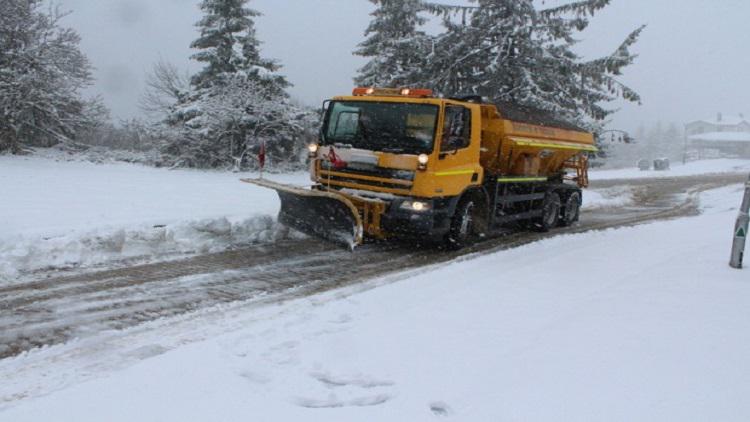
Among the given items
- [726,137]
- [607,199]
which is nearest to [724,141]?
[726,137]

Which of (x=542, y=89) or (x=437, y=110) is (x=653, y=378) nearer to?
(x=437, y=110)

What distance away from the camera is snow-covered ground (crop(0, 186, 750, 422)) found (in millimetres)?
3527

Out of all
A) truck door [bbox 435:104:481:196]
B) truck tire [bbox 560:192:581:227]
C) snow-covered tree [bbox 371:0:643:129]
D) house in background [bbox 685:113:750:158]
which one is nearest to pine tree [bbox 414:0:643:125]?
snow-covered tree [bbox 371:0:643:129]

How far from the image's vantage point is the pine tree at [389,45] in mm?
23039

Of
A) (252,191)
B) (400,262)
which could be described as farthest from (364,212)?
(252,191)

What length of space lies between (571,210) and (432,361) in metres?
10.8

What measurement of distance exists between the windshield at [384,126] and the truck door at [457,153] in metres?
0.26

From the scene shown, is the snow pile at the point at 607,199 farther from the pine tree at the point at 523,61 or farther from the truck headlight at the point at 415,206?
the truck headlight at the point at 415,206

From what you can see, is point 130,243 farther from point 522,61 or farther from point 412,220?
point 522,61

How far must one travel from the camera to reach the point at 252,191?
1547 centimetres

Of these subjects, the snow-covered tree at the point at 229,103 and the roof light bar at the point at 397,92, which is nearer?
the roof light bar at the point at 397,92

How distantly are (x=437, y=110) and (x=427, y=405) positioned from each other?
5952mm

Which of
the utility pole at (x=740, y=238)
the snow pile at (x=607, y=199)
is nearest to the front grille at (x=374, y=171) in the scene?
the utility pole at (x=740, y=238)

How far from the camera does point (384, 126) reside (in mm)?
9086
